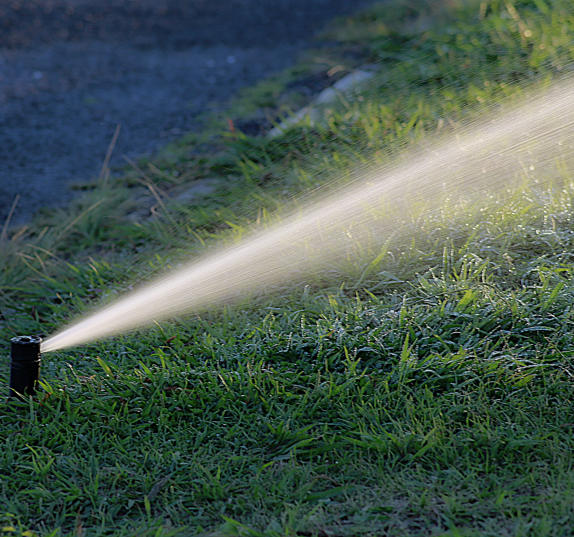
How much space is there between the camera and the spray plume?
10.4ft

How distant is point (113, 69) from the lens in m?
7.28

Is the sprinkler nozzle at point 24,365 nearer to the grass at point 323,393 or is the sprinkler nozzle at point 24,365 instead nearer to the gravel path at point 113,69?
the grass at point 323,393

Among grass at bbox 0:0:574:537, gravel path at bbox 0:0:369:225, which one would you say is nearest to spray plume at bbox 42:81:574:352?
grass at bbox 0:0:574:537

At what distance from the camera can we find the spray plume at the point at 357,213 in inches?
124

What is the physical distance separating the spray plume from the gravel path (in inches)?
71.1

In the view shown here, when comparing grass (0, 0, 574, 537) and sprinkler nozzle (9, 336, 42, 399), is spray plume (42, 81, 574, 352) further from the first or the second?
Answer: sprinkler nozzle (9, 336, 42, 399)

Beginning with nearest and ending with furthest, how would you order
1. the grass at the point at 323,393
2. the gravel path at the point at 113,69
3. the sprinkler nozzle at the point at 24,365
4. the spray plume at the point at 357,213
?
1. the grass at the point at 323,393
2. the sprinkler nozzle at the point at 24,365
3. the spray plume at the point at 357,213
4. the gravel path at the point at 113,69

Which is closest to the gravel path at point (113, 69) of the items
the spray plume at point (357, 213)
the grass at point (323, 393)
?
the grass at point (323, 393)

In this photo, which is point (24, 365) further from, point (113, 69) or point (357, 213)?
point (113, 69)

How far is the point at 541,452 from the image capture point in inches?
86.5

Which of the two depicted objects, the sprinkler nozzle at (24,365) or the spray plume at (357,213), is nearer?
the sprinkler nozzle at (24,365)

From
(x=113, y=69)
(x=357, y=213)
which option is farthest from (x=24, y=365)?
(x=113, y=69)

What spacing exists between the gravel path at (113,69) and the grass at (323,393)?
1.48 meters

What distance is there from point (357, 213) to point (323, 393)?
1.24m
